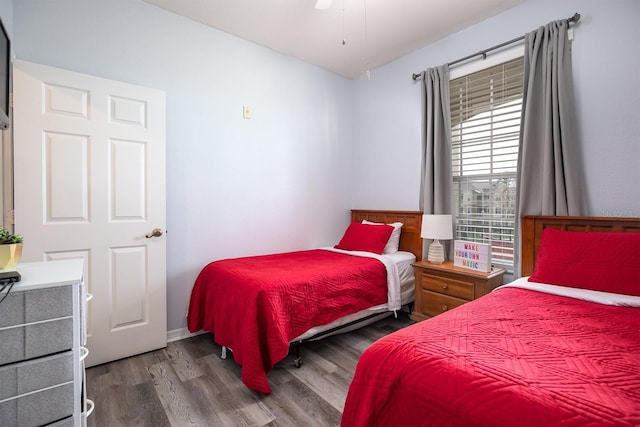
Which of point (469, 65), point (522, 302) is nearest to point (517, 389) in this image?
point (522, 302)

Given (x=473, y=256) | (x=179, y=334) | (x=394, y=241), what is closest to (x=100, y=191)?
(x=179, y=334)

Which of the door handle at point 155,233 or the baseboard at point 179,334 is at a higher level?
the door handle at point 155,233

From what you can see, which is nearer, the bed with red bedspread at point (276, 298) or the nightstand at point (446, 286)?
the bed with red bedspread at point (276, 298)

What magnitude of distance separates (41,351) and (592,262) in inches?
103

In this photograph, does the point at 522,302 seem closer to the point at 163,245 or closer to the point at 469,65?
the point at 469,65

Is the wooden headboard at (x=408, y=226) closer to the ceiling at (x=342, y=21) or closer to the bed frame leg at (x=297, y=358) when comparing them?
the bed frame leg at (x=297, y=358)

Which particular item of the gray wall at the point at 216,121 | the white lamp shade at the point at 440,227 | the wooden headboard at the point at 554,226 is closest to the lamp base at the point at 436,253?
the white lamp shade at the point at 440,227

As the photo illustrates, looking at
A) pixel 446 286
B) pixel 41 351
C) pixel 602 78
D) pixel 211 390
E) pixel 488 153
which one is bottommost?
pixel 211 390

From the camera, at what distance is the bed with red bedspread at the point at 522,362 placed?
78cm

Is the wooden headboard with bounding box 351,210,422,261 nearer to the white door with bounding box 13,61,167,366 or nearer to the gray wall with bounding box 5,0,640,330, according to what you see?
the gray wall with bounding box 5,0,640,330

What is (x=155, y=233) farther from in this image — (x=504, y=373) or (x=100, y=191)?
(x=504, y=373)

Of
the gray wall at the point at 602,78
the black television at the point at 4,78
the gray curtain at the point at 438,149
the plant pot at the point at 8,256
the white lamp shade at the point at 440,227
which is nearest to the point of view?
the plant pot at the point at 8,256

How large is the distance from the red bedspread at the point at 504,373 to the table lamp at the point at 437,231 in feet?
4.27

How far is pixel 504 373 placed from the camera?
88 cm
